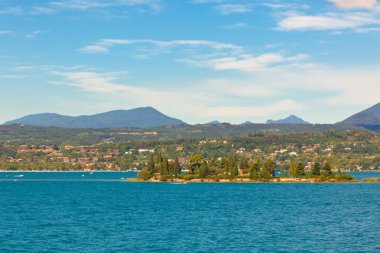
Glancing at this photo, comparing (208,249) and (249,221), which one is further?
(249,221)

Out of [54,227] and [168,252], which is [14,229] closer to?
[54,227]

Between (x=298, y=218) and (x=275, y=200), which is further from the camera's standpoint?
(x=275, y=200)

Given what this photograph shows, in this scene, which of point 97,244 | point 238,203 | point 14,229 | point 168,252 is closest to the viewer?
point 168,252

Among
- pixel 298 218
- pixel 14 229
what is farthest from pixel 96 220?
pixel 298 218

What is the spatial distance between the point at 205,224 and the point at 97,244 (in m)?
30.7

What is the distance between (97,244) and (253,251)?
2413 cm

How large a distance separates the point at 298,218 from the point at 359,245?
36.5 metres

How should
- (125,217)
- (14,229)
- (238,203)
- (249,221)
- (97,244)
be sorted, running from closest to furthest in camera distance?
(97,244) < (14,229) < (249,221) < (125,217) < (238,203)

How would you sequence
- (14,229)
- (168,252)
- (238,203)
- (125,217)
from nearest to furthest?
(168,252) < (14,229) < (125,217) < (238,203)

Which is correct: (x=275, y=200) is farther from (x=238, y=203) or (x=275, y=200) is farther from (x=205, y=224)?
(x=205, y=224)

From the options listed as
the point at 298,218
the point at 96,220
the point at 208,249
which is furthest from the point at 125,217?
the point at 208,249

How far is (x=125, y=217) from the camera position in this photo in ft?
442

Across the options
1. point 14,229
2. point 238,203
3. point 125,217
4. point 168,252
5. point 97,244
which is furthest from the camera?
point 238,203

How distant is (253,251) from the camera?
89125 mm
